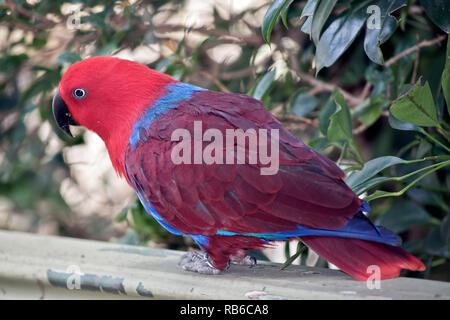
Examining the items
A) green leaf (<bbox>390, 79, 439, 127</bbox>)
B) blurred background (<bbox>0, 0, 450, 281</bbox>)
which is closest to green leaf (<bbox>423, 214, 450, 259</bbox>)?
blurred background (<bbox>0, 0, 450, 281</bbox>)

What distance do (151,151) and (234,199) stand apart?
211 millimetres

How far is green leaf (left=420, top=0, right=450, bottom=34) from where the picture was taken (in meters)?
1.17

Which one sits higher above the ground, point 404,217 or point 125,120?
point 125,120

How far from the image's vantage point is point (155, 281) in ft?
3.71

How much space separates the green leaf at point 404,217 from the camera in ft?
4.84

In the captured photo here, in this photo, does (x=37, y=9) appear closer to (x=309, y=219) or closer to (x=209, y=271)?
(x=209, y=271)

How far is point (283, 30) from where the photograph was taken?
81.0 inches

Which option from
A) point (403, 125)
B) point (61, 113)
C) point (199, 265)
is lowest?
point (199, 265)

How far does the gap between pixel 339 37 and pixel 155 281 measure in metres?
0.65

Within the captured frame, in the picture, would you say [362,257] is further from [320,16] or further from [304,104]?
[304,104]

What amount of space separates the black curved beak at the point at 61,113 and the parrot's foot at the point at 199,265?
0.48 meters

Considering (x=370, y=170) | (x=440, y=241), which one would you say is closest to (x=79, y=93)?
(x=370, y=170)

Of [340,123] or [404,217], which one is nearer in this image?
[340,123]

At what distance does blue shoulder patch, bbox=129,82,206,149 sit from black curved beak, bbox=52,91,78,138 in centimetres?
27
